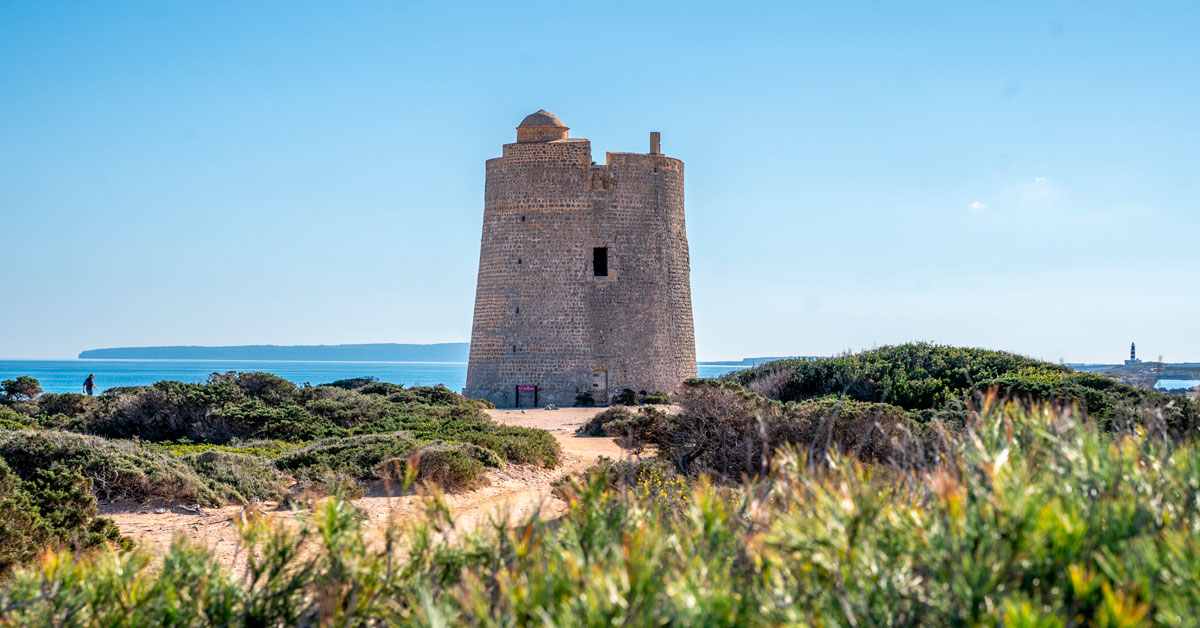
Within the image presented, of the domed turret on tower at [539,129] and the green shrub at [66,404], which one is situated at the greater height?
the domed turret on tower at [539,129]

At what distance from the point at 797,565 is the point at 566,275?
70.1 ft

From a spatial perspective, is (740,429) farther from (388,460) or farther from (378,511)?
(378,511)

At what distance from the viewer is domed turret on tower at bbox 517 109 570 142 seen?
2516cm

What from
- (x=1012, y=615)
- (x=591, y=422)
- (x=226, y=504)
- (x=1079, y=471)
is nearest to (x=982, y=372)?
(x=591, y=422)

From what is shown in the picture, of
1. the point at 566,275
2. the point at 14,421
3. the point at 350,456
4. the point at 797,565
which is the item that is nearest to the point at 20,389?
the point at 14,421

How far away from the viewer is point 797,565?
3400mm

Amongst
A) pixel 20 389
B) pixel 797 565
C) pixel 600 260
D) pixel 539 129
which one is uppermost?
pixel 539 129

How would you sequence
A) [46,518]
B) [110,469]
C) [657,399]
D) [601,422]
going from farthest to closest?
[657,399]
[601,422]
[110,469]
[46,518]

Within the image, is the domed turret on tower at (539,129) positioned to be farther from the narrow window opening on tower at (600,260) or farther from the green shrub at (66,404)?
the green shrub at (66,404)

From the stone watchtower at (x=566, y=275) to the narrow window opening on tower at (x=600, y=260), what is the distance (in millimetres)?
25

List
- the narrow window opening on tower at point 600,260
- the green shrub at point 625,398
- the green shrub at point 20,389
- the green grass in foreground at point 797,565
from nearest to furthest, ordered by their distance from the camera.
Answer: the green grass in foreground at point 797,565, the green shrub at point 20,389, the green shrub at point 625,398, the narrow window opening on tower at point 600,260

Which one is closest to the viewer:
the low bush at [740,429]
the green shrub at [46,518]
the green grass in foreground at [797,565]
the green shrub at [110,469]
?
the green grass in foreground at [797,565]

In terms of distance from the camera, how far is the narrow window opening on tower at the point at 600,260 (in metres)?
25.1

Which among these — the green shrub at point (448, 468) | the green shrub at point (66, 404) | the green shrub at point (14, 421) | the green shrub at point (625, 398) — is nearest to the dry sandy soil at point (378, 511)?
the green shrub at point (448, 468)
